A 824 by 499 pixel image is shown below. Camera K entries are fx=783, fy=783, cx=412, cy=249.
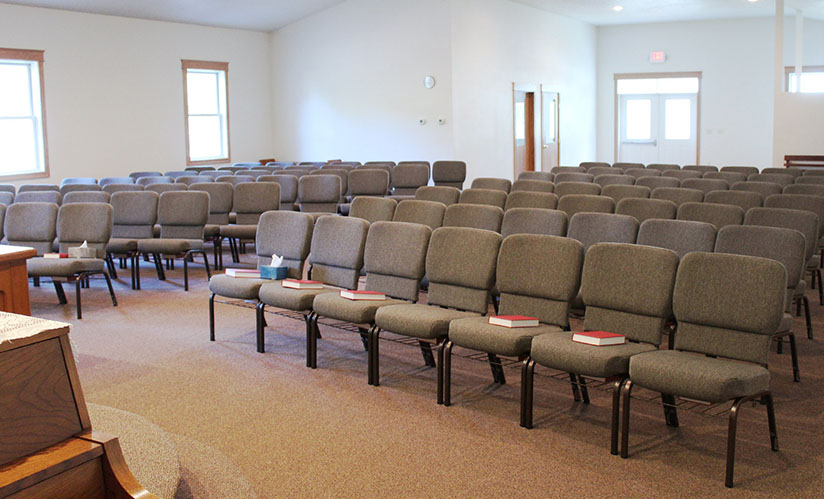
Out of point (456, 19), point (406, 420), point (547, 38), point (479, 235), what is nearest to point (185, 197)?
point (479, 235)

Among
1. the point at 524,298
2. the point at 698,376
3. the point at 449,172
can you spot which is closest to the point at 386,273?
the point at 524,298

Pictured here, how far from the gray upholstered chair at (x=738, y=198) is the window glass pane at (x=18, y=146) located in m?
10.8

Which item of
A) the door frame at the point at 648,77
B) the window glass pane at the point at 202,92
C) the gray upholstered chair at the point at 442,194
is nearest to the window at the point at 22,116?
the window glass pane at the point at 202,92

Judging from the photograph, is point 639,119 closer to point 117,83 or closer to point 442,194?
point 117,83

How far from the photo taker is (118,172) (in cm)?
1414

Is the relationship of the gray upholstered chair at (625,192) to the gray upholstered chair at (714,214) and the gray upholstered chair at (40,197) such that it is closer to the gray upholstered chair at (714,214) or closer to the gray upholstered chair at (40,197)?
the gray upholstered chair at (714,214)

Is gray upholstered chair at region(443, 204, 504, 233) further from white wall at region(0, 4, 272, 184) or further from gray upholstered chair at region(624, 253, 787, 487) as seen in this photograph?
white wall at region(0, 4, 272, 184)

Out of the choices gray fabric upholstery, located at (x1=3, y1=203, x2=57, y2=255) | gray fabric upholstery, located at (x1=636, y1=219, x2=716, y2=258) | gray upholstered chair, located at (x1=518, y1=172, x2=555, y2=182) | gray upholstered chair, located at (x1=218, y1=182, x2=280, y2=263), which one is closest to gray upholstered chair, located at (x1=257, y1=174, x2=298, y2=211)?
gray upholstered chair, located at (x1=218, y1=182, x2=280, y2=263)

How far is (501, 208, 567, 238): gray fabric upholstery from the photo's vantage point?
574 cm

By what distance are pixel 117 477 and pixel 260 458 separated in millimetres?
1911

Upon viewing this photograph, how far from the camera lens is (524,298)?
183 inches

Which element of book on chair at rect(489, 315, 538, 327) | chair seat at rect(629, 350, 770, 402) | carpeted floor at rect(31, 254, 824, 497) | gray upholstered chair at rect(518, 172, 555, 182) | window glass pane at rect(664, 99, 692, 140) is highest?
window glass pane at rect(664, 99, 692, 140)

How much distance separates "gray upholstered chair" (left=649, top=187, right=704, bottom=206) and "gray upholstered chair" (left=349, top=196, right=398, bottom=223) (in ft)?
8.09

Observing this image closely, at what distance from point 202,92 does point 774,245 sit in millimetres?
13339
